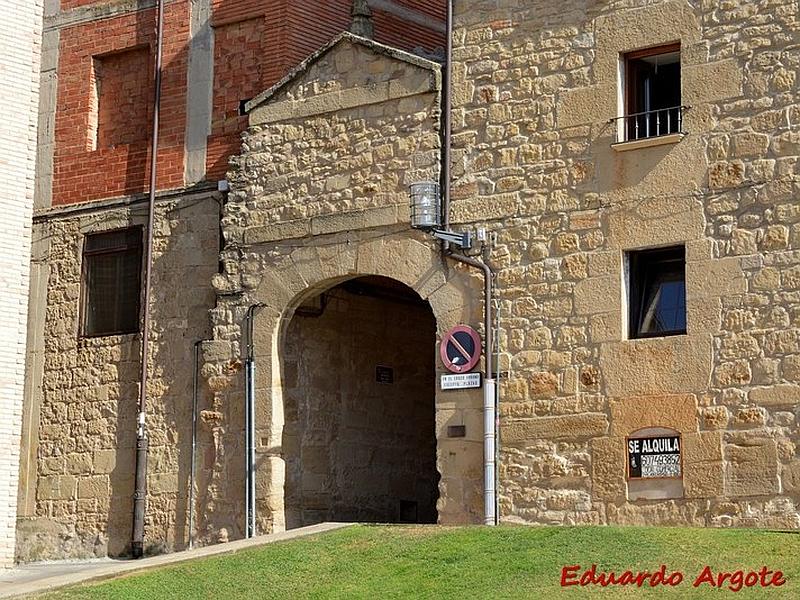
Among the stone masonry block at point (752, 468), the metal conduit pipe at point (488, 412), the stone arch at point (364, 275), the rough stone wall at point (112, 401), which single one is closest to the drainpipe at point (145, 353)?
the rough stone wall at point (112, 401)

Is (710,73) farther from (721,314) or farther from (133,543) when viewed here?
(133,543)

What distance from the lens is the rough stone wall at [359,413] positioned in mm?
19875

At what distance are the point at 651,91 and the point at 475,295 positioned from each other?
115 inches

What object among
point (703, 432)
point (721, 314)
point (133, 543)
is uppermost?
point (721, 314)

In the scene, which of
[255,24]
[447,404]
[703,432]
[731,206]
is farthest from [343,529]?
[255,24]

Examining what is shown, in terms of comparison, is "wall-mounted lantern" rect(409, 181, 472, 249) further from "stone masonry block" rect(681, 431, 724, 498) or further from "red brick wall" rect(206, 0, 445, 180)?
"stone masonry block" rect(681, 431, 724, 498)

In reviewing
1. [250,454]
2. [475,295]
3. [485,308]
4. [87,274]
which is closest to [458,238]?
[475,295]

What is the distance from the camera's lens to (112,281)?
70.4 ft

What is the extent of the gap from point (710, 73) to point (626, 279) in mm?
2291

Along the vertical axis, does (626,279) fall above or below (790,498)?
above

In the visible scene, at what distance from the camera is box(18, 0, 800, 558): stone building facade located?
16359mm

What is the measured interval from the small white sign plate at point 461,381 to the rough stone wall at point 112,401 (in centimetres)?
364

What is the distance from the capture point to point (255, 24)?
68.2 ft

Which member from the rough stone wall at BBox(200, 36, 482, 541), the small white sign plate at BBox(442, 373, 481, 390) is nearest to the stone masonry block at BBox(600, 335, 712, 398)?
the small white sign plate at BBox(442, 373, 481, 390)
